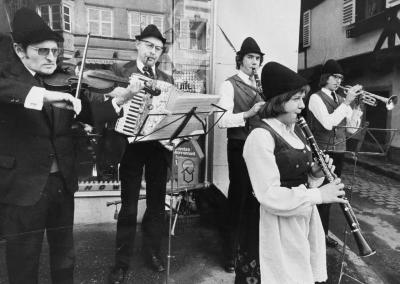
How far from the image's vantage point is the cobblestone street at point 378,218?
3.40m

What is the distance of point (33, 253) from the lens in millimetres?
2117

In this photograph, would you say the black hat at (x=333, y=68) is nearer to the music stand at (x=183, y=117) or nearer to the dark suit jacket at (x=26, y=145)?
the music stand at (x=183, y=117)

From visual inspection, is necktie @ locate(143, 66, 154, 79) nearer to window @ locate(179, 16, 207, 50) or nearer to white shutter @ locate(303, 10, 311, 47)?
window @ locate(179, 16, 207, 50)

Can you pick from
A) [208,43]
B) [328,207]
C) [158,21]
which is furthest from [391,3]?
[158,21]

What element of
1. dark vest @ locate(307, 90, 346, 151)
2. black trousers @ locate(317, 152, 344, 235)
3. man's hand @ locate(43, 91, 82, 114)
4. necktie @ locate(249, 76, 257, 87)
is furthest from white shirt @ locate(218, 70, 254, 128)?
man's hand @ locate(43, 91, 82, 114)

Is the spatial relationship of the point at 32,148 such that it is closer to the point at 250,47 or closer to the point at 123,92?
the point at 123,92

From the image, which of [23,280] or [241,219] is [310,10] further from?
[23,280]

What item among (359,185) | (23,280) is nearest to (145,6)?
(23,280)

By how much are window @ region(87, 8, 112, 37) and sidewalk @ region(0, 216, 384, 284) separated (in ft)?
7.38

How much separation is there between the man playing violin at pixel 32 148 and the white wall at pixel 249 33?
87.0 inches

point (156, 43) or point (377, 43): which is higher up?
point (377, 43)

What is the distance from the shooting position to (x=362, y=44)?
5.27 m

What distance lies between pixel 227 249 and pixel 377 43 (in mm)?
4065

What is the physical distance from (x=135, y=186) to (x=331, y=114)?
A: 7.39ft
